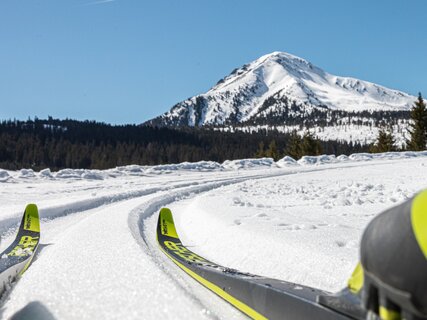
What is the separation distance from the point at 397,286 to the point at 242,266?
138 inches

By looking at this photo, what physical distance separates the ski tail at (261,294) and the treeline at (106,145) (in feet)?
173

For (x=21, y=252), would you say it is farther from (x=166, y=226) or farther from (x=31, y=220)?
(x=166, y=226)

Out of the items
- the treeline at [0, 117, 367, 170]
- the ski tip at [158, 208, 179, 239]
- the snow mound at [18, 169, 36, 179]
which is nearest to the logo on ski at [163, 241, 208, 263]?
the ski tip at [158, 208, 179, 239]

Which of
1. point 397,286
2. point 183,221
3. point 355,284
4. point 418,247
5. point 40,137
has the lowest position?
point 183,221

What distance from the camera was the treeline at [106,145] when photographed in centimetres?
9558

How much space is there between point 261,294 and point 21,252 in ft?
10.8

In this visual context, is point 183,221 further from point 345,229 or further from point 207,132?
point 207,132

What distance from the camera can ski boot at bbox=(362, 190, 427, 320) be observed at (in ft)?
3.66

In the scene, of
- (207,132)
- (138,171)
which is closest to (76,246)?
(138,171)

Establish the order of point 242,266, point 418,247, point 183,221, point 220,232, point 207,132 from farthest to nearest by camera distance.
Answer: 1. point 207,132
2. point 183,221
3. point 220,232
4. point 242,266
5. point 418,247

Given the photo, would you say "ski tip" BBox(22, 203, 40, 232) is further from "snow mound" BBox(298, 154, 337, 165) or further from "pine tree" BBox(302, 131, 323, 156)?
"pine tree" BBox(302, 131, 323, 156)

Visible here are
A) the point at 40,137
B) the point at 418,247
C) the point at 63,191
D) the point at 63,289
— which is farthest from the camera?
the point at 40,137

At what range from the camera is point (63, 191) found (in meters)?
15.4

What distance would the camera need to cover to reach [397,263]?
1174mm
